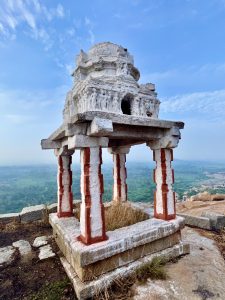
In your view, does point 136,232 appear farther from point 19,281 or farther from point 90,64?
point 90,64

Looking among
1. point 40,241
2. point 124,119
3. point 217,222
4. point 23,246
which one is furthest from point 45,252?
point 217,222

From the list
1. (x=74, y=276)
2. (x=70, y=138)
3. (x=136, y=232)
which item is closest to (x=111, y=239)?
(x=136, y=232)

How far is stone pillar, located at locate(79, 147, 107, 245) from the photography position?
147 inches

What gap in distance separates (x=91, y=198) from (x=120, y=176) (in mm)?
3306

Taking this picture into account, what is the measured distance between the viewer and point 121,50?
4930 mm

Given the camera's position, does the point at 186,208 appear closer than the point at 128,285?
No

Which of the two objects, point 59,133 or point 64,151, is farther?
point 64,151

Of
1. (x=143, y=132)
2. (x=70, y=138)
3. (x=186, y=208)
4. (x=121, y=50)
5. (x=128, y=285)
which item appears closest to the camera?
(x=128, y=285)

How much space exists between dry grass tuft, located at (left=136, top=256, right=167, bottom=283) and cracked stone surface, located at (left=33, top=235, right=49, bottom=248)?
10.1 ft

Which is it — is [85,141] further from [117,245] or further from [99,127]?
[117,245]

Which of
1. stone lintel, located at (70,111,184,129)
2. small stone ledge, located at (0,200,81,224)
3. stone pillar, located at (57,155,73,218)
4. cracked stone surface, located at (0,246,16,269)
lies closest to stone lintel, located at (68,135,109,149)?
stone lintel, located at (70,111,184,129)

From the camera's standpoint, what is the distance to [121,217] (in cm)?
525

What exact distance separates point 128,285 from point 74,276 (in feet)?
3.28

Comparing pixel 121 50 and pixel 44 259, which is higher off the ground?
pixel 121 50
